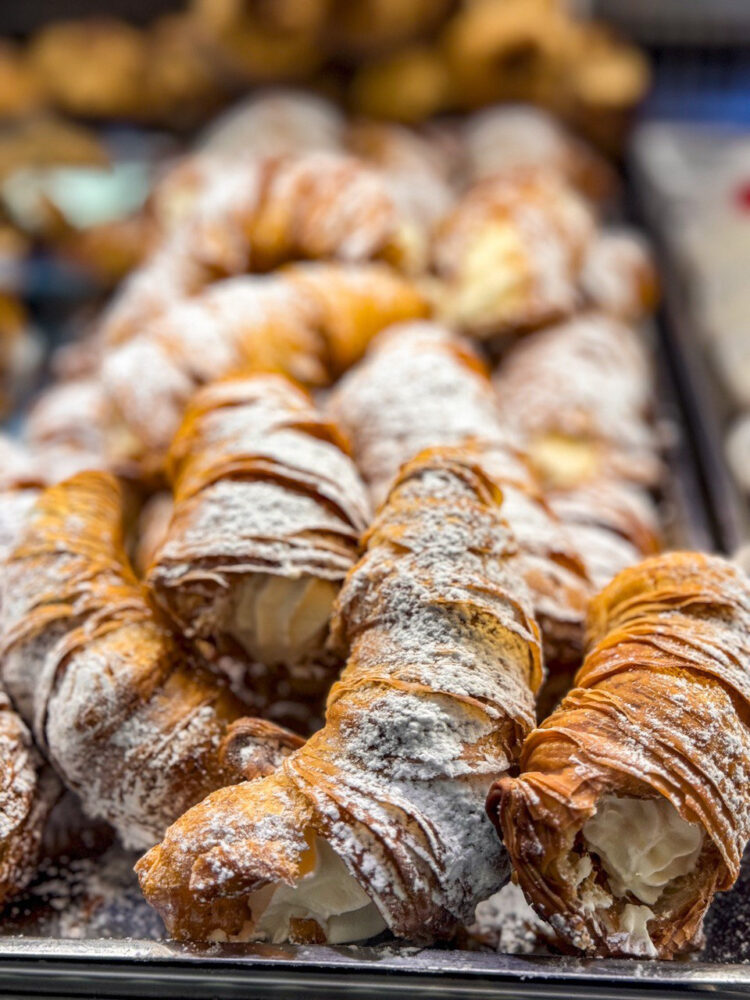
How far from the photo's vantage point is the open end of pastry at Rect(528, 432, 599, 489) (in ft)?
5.35

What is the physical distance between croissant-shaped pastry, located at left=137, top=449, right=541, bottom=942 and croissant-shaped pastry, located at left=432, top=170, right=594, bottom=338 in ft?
3.08

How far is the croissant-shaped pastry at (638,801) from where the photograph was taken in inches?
33.3

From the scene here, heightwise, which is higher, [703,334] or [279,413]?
[279,413]

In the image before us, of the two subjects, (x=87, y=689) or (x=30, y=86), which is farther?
(x=30, y=86)

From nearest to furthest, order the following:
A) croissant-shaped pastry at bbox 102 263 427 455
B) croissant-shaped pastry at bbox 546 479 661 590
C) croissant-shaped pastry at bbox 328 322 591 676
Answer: croissant-shaped pastry at bbox 328 322 591 676 → croissant-shaped pastry at bbox 546 479 661 590 → croissant-shaped pastry at bbox 102 263 427 455

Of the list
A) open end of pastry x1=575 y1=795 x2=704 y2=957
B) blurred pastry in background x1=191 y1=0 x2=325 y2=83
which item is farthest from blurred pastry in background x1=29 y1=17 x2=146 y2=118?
open end of pastry x1=575 y1=795 x2=704 y2=957

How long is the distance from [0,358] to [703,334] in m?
1.58

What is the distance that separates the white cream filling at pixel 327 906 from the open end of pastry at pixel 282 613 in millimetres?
263

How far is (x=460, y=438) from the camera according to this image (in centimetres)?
130

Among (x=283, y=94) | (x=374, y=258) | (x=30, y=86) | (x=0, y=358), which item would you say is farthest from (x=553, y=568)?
(x=30, y=86)

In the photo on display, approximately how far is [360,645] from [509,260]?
1.09 meters

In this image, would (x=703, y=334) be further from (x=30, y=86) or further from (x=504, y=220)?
(x=30, y=86)

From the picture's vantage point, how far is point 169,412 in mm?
1427

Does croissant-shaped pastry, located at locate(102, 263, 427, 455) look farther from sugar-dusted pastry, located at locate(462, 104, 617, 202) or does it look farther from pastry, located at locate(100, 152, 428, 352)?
sugar-dusted pastry, located at locate(462, 104, 617, 202)
